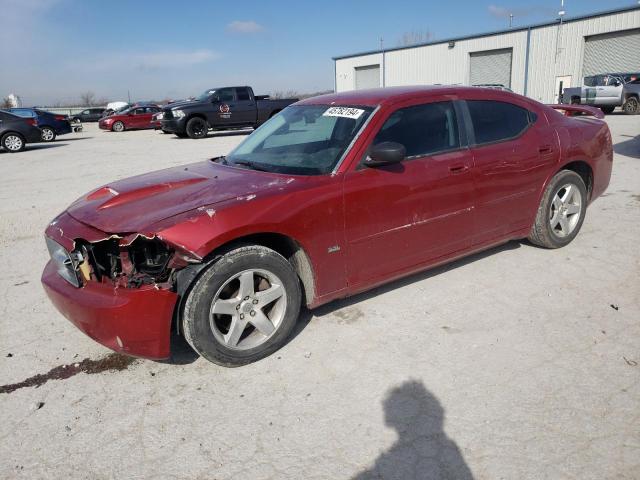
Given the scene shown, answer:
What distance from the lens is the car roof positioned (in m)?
3.71

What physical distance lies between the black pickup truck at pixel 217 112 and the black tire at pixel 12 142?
498 cm

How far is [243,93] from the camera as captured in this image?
19688mm

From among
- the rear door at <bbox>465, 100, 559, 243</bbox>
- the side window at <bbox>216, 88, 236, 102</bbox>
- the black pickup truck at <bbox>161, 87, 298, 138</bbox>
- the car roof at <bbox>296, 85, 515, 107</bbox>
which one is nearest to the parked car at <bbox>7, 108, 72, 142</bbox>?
the black pickup truck at <bbox>161, 87, 298, 138</bbox>

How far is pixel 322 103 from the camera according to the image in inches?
161

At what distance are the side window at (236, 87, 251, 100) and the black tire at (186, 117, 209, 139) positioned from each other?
1.79 metres

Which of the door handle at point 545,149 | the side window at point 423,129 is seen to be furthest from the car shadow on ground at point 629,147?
the side window at point 423,129

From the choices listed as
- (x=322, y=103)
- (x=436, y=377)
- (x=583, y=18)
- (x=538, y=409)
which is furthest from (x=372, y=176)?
(x=583, y=18)

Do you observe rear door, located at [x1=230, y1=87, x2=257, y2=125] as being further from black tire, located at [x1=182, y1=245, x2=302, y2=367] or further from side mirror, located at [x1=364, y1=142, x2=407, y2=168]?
black tire, located at [x1=182, y1=245, x2=302, y2=367]

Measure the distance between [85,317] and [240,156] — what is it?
181 centimetres

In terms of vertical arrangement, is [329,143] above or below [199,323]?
above

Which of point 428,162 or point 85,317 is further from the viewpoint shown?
point 428,162

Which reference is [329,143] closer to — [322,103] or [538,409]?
[322,103]

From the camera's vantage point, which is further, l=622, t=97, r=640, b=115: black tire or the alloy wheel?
l=622, t=97, r=640, b=115: black tire

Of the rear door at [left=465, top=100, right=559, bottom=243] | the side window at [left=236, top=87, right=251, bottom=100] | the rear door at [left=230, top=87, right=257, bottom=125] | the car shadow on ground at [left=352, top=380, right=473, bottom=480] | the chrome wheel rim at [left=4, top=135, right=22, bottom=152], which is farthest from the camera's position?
the side window at [left=236, top=87, right=251, bottom=100]
